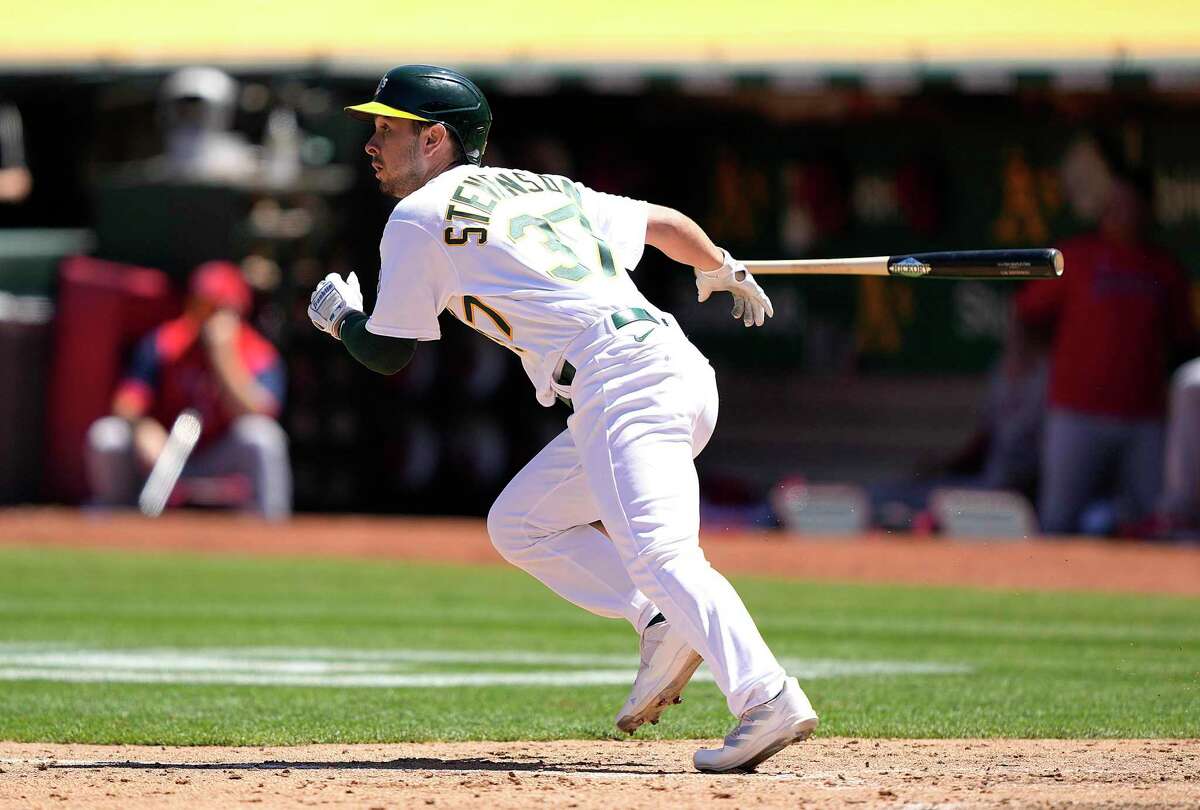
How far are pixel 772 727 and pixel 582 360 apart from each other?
972 millimetres

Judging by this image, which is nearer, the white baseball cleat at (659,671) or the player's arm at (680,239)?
the white baseball cleat at (659,671)

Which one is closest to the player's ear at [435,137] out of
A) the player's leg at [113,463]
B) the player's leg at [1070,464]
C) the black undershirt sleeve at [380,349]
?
the black undershirt sleeve at [380,349]

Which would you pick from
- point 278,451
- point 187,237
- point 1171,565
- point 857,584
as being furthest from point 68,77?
point 1171,565

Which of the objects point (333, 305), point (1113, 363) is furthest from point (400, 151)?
point (1113, 363)

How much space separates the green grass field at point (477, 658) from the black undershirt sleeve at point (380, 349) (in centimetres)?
126

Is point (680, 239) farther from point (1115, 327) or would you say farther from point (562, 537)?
point (1115, 327)

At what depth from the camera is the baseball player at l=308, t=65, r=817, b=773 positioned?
4707mm

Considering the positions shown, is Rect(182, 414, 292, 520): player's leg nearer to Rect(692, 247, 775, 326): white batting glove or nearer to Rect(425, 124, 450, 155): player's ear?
Rect(692, 247, 775, 326): white batting glove

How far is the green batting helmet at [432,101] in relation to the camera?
5043 millimetres

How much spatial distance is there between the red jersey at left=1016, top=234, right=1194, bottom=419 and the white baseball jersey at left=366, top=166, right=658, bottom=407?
8335mm

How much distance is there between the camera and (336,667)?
24.3 feet

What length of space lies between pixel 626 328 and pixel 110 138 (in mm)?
14973

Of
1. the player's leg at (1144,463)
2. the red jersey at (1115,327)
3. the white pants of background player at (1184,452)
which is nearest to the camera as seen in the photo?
the white pants of background player at (1184,452)

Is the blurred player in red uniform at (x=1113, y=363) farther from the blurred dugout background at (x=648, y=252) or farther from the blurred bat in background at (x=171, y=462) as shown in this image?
the blurred bat in background at (x=171, y=462)
